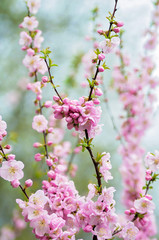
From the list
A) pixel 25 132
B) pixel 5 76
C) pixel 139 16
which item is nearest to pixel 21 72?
pixel 5 76

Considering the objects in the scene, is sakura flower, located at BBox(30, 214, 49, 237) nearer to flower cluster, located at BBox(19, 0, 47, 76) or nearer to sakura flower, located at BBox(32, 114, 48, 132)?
sakura flower, located at BBox(32, 114, 48, 132)

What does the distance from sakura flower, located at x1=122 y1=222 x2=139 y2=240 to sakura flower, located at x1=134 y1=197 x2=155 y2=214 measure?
6 cm

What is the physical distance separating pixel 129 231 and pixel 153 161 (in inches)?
11.3

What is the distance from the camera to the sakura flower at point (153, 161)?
1096 mm

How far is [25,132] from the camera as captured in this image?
4238 millimetres

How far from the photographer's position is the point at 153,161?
1112mm

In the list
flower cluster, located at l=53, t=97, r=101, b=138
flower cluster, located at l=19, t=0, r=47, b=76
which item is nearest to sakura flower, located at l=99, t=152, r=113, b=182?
flower cluster, located at l=53, t=97, r=101, b=138

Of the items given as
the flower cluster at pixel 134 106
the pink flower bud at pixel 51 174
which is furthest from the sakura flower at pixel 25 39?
the flower cluster at pixel 134 106

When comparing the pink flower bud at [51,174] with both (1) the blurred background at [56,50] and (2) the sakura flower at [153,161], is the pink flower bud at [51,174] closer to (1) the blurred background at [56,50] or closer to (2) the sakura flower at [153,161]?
(2) the sakura flower at [153,161]

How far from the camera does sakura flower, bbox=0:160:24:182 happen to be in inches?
38.9

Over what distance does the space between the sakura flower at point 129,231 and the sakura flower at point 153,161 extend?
0.23 meters

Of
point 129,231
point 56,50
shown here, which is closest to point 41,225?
point 129,231

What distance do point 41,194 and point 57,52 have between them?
374 cm

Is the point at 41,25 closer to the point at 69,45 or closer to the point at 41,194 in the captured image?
the point at 69,45
